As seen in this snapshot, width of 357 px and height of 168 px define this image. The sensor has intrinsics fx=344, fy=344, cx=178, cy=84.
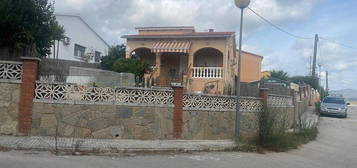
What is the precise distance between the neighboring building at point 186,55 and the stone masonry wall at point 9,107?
11.1 m

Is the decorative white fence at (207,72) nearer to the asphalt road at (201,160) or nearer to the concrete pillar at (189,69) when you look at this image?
the concrete pillar at (189,69)

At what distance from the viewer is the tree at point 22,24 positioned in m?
11.2

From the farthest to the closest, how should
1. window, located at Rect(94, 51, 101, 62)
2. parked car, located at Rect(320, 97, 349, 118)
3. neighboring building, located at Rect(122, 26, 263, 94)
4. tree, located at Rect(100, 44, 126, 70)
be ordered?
window, located at Rect(94, 51, 101, 62)
parked car, located at Rect(320, 97, 349, 118)
tree, located at Rect(100, 44, 126, 70)
neighboring building, located at Rect(122, 26, 263, 94)

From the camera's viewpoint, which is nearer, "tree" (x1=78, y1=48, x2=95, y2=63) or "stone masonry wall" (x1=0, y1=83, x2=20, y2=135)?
"stone masonry wall" (x1=0, y1=83, x2=20, y2=135)

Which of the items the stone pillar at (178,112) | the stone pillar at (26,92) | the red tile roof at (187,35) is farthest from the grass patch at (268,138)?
the red tile roof at (187,35)

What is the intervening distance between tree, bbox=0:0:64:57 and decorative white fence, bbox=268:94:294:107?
9.12m

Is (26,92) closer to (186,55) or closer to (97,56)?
(186,55)

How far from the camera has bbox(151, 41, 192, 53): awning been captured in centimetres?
2232

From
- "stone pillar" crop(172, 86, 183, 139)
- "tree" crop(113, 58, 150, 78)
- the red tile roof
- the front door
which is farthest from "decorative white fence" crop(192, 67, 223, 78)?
"stone pillar" crop(172, 86, 183, 139)

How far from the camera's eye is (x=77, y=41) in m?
32.0

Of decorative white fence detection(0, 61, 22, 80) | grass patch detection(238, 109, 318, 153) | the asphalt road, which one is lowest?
the asphalt road

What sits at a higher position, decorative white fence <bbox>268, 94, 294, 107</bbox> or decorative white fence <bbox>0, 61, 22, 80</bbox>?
decorative white fence <bbox>0, 61, 22, 80</bbox>

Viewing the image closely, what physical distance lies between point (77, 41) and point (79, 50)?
2.84ft

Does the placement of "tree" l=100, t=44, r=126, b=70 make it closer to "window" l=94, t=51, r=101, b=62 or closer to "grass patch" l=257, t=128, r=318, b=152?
"window" l=94, t=51, r=101, b=62
